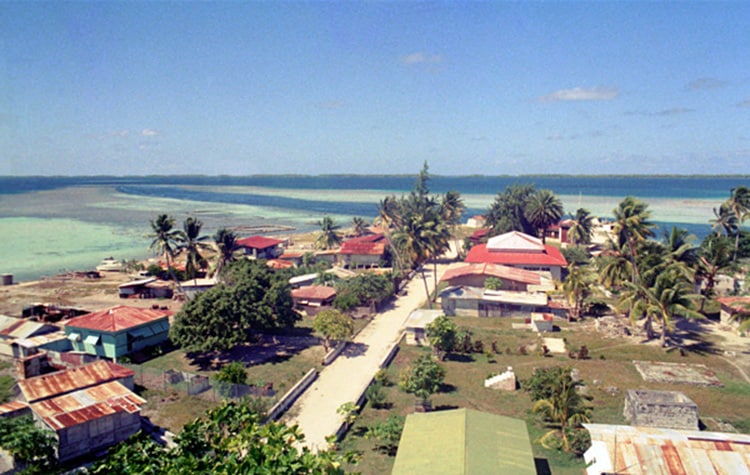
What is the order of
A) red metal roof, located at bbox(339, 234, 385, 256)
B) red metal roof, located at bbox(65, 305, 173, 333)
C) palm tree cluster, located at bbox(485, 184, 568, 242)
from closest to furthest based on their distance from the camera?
red metal roof, located at bbox(65, 305, 173, 333) → red metal roof, located at bbox(339, 234, 385, 256) → palm tree cluster, located at bbox(485, 184, 568, 242)

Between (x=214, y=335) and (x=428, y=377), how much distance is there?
44.9 ft

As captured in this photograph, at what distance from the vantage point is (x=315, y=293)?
4547cm

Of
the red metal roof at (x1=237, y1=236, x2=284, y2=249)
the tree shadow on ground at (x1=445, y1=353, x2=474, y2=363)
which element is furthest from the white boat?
the tree shadow on ground at (x1=445, y1=353, x2=474, y2=363)

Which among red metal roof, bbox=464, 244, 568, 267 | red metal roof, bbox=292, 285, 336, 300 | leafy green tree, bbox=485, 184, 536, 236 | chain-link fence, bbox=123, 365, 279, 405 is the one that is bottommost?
chain-link fence, bbox=123, 365, 279, 405

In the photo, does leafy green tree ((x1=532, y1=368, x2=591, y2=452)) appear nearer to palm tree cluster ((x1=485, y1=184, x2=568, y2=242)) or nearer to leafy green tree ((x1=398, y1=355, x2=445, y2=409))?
leafy green tree ((x1=398, y1=355, x2=445, y2=409))

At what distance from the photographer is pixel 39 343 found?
33250mm

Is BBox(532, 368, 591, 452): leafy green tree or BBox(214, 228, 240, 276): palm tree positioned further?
BBox(214, 228, 240, 276): palm tree

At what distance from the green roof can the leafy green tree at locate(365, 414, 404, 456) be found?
120cm

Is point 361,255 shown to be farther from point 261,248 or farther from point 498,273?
point 498,273

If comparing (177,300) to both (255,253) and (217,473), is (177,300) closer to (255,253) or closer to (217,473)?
(255,253)

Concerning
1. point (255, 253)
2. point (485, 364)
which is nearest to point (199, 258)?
point (255, 253)

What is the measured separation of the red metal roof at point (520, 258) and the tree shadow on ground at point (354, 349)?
25.5 meters

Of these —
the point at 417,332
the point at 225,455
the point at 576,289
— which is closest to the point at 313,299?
the point at 417,332

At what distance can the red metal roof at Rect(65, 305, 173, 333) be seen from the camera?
110 ft
